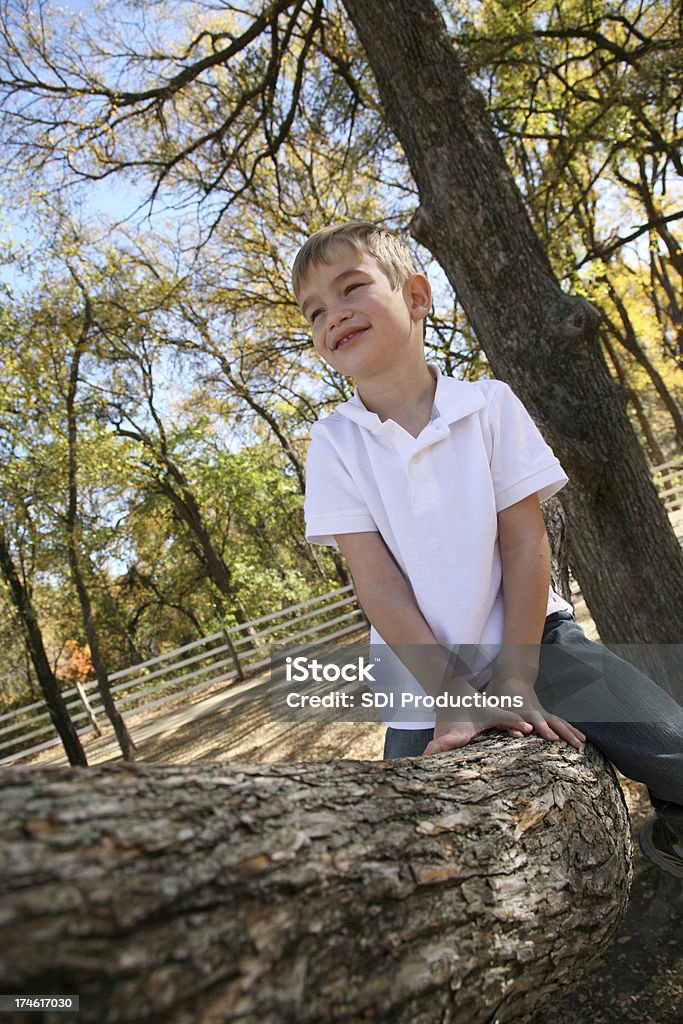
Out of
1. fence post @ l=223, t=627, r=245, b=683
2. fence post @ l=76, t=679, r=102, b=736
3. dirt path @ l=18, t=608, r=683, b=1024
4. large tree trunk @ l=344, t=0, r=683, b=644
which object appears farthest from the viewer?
fence post @ l=223, t=627, r=245, b=683

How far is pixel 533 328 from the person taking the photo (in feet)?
11.0

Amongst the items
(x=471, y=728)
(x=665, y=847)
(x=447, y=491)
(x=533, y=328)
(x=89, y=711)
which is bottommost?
(x=665, y=847)

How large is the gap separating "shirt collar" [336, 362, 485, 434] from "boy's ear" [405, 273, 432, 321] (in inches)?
8.3

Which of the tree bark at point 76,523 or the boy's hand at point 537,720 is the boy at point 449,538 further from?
the tree bark at point 76,523

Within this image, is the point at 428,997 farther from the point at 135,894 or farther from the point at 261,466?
the point at 261,466

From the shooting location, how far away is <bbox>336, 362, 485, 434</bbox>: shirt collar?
1830mm

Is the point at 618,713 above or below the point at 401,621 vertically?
below

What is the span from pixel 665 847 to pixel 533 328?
2.32 m

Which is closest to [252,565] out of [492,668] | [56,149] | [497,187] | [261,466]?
[261,466]

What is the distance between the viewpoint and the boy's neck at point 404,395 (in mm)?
1944

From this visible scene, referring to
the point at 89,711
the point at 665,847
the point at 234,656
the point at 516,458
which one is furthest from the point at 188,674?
the point at 516,458

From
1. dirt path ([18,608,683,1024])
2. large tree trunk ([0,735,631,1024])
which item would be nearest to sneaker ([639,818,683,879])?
dirt path ([18,608,683,1024])

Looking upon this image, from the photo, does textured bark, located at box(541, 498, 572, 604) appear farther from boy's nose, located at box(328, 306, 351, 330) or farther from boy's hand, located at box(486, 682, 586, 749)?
boy's nose, located at box(328, 306, 351, 330)

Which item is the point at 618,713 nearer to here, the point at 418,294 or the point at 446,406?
the point at 446,406
